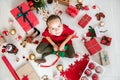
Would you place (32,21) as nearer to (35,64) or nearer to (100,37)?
(35,64)

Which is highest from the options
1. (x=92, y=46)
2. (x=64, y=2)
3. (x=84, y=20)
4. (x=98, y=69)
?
(x=64, y=2)

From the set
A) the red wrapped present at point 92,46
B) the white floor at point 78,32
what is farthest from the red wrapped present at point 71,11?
the red wrapped present at point 92,46

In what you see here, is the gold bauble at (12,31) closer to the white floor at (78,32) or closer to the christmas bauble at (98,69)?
the white floor at (78,32)

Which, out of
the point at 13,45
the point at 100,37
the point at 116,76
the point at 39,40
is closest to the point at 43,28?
the point at 39,40

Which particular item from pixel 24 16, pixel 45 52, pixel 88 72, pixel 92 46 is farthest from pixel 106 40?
pixel 24 16

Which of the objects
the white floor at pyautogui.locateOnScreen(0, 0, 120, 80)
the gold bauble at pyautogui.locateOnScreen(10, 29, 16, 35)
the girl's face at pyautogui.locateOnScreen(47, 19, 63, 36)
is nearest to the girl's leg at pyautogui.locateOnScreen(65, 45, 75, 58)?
the white floor at pyautogui.locateOnScreen(0, 0, 120, 80)

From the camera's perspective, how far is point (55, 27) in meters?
1.30

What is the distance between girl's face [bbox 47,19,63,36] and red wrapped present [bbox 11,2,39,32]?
22 cm

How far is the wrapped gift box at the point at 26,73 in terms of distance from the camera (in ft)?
4.84

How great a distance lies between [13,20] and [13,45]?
132 millimetres

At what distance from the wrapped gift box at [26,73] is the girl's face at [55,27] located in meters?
0.26

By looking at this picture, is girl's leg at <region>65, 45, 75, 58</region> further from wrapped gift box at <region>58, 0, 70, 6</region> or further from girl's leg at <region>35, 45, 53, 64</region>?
wrapped gift box at <region>58, 0, 70, 6</region>

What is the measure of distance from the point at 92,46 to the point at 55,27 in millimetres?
282

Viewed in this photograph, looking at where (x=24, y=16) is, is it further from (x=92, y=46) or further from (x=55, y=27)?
(x=92, y=46)
